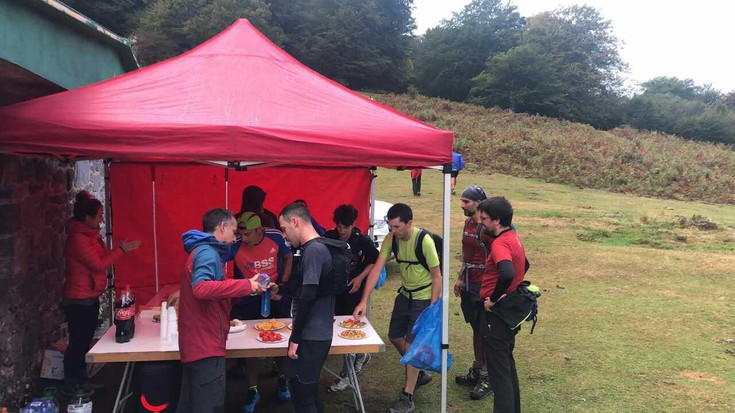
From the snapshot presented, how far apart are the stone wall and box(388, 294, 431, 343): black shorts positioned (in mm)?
2988

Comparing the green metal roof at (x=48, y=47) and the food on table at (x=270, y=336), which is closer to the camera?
the green metal roof at (x=48, y=47)

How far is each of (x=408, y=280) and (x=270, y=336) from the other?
125cm

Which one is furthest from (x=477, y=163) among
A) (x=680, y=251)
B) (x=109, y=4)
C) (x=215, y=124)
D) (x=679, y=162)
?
(x=109, y=4)

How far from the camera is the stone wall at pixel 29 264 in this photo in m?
3.77

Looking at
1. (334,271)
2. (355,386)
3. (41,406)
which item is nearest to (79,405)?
(41,406)

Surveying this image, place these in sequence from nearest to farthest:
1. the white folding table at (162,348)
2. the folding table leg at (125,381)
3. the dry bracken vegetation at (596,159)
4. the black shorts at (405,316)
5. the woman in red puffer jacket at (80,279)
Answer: the white folding table at (162,348)
the folding table leg at (125,381)
the woman in red puffer jacket at (80,279)
the black shorts at (405,316)
the dry bracken vegetation at (596,159)

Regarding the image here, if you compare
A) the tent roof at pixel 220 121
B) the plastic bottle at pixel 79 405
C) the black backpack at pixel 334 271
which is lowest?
the plastic bottle at pixel 79 405

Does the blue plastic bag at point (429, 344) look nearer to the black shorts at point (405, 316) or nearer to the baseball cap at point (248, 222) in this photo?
the black shorts at point (405, 316)

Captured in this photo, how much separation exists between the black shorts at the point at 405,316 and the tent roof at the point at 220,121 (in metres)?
1.30

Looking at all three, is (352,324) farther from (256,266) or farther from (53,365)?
(53,365)

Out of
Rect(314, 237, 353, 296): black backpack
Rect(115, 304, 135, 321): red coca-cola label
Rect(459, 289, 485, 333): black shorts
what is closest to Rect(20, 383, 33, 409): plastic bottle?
Rect(115, 304, 135, 321): red coca-cola label

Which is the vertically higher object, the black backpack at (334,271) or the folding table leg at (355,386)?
the black backpack at (334,271)

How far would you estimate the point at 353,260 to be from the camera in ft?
16.3

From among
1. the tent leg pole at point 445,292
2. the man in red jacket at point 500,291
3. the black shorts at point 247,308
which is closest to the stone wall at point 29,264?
the black shorts at point 247,308
